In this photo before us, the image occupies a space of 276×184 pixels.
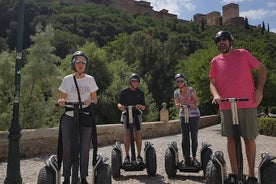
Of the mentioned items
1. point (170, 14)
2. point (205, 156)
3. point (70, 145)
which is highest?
point (170, 14)

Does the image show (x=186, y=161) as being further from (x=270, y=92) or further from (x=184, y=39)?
(x=184, y=39)

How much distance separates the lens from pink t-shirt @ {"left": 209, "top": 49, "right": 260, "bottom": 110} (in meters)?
3.80

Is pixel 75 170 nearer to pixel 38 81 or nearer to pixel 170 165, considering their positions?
pixel 170 165

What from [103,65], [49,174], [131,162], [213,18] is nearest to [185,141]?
[131,162]

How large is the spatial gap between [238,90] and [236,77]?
138 mm

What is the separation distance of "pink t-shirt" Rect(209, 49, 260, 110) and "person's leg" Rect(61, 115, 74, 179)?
5.30 ft

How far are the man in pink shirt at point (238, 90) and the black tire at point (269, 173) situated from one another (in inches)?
4.2

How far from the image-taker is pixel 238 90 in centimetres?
380

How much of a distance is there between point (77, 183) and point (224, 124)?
163 centimetres

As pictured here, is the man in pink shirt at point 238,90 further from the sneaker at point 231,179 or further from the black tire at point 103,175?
the black tire at point 103,175

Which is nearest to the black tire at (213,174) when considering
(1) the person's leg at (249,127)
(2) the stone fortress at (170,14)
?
(1) the person's leg at (249,127)

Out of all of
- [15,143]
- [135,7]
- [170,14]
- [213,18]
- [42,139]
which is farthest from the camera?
[213,18]

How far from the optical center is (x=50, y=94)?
1672 cm

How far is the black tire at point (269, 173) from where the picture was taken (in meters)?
3.59
